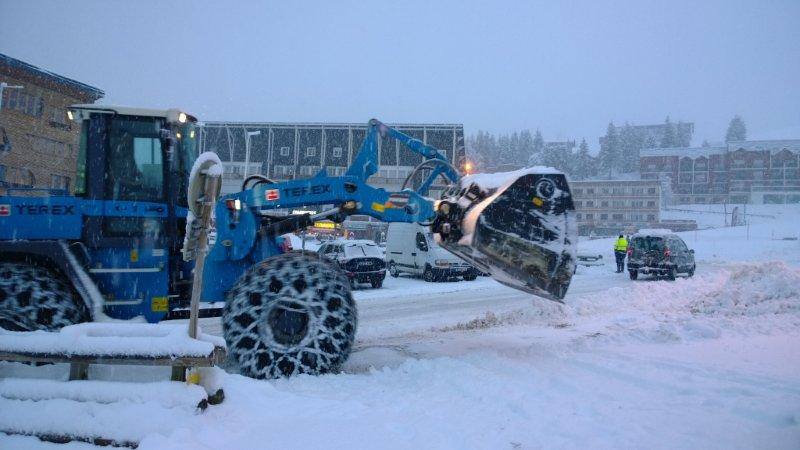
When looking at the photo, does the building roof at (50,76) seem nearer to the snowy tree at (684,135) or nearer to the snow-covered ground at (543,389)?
the snow-covered ground at (543,389)

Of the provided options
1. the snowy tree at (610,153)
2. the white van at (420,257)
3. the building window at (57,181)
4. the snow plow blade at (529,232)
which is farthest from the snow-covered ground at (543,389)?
the snowy tree at (610,153)

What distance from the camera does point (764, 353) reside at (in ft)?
21.7

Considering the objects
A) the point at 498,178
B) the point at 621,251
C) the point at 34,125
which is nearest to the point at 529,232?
the point at 498,178

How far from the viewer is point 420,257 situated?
1997 centimetres

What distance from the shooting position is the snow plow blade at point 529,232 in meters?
6.21

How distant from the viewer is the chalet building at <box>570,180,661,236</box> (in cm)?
6881

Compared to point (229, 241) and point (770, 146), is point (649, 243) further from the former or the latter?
point (770, 146)

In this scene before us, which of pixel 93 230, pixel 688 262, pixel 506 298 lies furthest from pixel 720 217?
pixel 93 230

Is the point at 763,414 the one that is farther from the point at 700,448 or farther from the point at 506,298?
the point at 506,298

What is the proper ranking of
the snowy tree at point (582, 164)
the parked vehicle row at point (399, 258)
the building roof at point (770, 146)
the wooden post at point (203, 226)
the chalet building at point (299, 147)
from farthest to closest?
the snowy tree at point (582, 164) → the building roof at point (770, 146) → the chalet building at point (299, 147) → the parked vehicle row at point (399, 258) → the wooden post at point (203, 226)

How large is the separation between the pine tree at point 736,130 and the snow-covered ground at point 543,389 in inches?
6109

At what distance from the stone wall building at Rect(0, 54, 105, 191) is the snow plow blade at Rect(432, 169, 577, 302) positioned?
29.7 m

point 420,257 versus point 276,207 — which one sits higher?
point 276,207

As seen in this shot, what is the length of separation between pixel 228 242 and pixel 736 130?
164265mm
